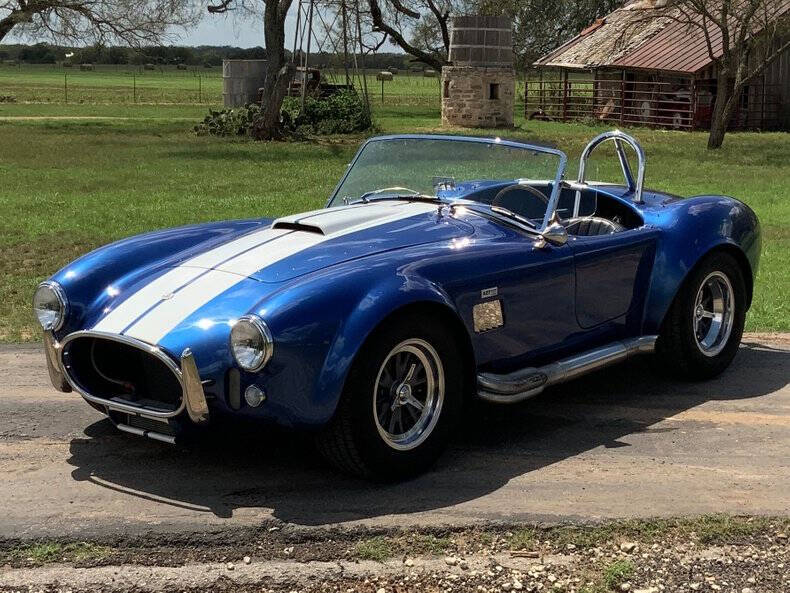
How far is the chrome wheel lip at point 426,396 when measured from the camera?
14.7 feet

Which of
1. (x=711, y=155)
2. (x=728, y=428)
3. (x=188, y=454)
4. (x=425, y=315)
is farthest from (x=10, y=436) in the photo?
(x=711, y=155)

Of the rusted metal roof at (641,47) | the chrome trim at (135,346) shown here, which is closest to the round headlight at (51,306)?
the chrome trim at (135,346)

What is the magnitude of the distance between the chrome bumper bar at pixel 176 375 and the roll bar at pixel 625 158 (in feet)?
9.39

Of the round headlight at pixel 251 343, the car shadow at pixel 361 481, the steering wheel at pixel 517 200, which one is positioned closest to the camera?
the round headlight at pixel 251 343

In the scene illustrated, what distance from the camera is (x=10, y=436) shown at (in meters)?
5.26

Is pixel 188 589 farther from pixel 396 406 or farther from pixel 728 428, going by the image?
pixel 728 428

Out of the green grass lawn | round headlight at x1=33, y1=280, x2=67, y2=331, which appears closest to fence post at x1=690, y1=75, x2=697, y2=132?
the green grass lawn

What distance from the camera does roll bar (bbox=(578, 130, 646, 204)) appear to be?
615 cm

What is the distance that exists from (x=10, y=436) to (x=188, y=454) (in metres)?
0.97

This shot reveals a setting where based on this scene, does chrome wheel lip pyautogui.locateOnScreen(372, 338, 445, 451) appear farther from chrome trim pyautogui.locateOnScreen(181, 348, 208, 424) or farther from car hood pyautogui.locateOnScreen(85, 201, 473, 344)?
chrome trim pyautogui.locateOnScreen(181, 348, 208, 424)

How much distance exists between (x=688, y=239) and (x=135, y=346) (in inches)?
126

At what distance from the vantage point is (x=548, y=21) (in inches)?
2327

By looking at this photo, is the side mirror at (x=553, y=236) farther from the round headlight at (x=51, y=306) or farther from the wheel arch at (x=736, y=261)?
the round headlight at (x=51, y=306)

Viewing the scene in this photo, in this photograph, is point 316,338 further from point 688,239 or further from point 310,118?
point 310,118
